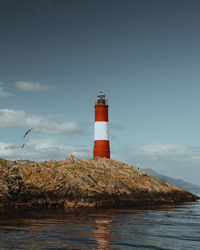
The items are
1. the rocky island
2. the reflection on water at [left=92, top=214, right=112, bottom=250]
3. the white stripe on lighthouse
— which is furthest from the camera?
the white stripe on lighthouse

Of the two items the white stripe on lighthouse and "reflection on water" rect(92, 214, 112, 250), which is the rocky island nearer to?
the white stripe on lighthouse

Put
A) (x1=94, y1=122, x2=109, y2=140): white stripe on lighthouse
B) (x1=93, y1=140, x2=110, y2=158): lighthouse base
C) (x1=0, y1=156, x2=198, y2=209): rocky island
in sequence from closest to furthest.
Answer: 1. (x1=0, y1=156, x2=198, y2=209): rocky island
2. (x1=94, y1=122, x2=109, y2=140): white stripe on lighthouse
3. (x1=93, y1=140, x2=110, y2=158): lighthouse base

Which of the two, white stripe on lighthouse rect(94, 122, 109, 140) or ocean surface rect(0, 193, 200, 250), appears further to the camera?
white stripe on lighthouse rect(94, 122, 109, 140)

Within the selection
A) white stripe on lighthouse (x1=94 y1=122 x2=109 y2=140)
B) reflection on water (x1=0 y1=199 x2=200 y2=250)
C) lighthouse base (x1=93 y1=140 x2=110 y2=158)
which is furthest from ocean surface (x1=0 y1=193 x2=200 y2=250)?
white stripe on lighthouse (x1=94 y1=122 x2=109 y2=140)

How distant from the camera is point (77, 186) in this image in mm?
32156

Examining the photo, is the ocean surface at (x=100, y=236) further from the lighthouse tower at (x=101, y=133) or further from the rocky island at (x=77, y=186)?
the lighthouse tower at (x=101, y=133)

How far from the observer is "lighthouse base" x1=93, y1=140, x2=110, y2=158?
45.1 meters

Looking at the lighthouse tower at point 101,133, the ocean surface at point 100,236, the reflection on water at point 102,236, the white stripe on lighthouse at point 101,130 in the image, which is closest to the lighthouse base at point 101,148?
the lighthouse tower at point 101,133

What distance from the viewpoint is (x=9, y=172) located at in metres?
29.3

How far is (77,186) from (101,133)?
46.3 feet

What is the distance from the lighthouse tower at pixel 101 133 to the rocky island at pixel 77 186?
2687 mm

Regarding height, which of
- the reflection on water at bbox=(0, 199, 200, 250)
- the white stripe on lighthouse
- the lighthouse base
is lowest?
the reflection on water at bbox=(0, 199, 200, 250)

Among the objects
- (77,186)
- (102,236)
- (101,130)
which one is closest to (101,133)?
(101,130)

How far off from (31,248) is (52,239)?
6.37 feet
